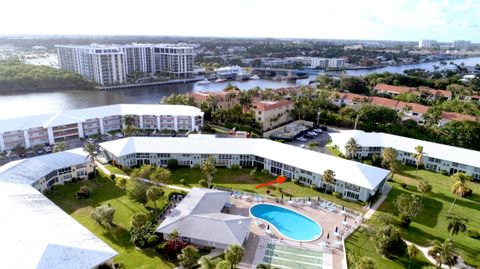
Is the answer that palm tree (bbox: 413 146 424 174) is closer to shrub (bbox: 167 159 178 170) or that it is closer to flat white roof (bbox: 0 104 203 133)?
shrub (bbox: 167 159 178 170)

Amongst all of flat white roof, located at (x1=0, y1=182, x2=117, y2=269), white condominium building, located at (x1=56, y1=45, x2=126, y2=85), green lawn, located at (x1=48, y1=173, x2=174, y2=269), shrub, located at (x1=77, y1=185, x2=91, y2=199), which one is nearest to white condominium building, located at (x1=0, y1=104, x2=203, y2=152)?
green lawn, located at (x1=48, y1=173, x2=174, y2=269)

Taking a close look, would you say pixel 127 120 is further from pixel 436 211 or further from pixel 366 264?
pixel 436 211

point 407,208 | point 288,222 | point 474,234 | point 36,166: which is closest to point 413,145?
point 474,234

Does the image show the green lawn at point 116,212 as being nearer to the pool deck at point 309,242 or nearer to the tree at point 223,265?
the tree at point 223,265

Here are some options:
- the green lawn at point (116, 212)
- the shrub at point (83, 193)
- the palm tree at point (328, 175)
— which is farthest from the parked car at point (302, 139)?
the shrub at point (83, 193)

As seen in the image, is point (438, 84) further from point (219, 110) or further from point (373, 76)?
point (219, 110)
